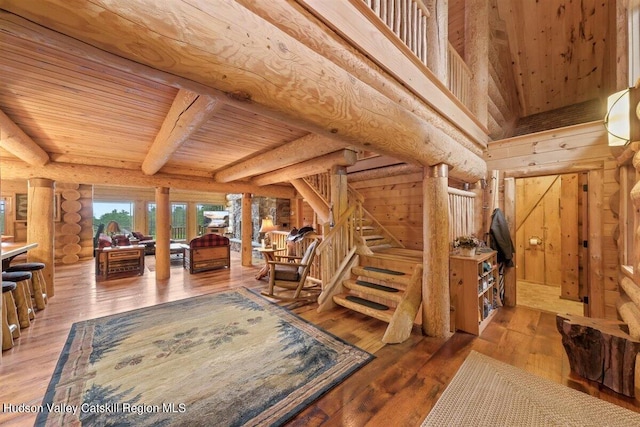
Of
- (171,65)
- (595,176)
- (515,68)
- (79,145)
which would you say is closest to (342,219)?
(171,65)

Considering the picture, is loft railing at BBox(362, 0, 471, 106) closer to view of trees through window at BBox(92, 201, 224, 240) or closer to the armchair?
the armchair

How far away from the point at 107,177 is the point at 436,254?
565cm

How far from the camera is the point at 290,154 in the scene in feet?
11.5

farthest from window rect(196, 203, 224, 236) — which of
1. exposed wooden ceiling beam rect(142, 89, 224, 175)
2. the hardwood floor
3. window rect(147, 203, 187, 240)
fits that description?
exposed wooden ceiling beam rect(142, 89, 224, 175)

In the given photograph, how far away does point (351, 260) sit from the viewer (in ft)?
12.5

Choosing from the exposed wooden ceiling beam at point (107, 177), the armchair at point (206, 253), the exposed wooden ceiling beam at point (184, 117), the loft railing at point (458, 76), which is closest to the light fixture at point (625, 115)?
the loft railing at point (458, 76)

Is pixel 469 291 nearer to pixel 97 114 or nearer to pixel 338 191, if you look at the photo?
pixel 338 191

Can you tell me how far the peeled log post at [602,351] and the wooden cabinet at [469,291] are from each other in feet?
2.50

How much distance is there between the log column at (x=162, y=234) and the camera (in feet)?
16.5

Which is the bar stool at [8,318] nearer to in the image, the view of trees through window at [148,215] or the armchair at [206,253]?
the armchair at [206,253]

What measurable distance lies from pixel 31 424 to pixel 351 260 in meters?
3.40

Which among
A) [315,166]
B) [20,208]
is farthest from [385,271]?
[20,208]

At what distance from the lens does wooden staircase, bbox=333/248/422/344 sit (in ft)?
8.91

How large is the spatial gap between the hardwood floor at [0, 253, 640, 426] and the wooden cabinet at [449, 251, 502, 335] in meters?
0.14
